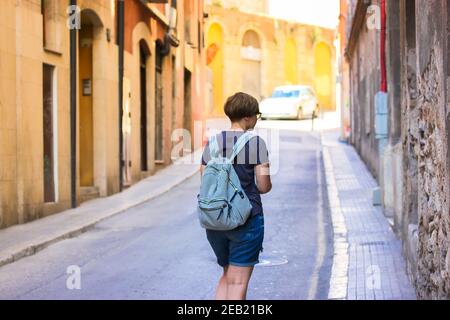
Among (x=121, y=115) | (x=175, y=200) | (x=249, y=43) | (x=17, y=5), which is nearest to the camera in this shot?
(x=17, y=5)

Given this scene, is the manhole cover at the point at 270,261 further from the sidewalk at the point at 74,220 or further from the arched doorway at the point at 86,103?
the arched doorway at the point at 86,103

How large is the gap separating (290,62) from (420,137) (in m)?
41.9

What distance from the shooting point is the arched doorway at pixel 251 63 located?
44062 mm

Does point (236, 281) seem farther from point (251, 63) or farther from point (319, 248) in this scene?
point (251, 63)

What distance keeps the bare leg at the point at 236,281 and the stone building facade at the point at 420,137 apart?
4.06ft

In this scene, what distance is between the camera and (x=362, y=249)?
9.08m

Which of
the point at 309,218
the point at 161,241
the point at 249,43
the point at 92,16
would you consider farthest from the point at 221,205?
the point at 249,43

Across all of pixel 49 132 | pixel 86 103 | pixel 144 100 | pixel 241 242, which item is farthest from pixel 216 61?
pixel 241 242

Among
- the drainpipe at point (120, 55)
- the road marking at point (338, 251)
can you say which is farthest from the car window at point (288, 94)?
the road marking at point (338, 251)

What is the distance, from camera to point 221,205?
473cm

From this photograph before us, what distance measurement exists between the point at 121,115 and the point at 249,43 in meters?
27.8

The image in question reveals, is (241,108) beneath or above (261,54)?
beneath

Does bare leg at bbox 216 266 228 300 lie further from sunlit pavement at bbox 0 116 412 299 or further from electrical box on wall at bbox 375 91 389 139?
electrical box on wall at bbox 375 91 389 139
